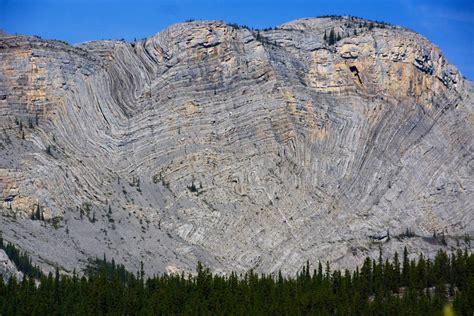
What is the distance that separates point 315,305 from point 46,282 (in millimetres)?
32394

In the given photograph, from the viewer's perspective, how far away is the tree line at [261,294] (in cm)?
17150

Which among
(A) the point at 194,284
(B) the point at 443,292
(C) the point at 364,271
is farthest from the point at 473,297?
(A) the point at 194,284

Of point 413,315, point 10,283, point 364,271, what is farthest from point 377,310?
point 10,283

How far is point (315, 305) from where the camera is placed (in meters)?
174

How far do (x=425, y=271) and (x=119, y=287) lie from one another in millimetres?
36471

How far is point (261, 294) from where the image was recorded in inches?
7116

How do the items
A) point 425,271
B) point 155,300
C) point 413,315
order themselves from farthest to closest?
point 425,271 → point 155,300 → point 413,315

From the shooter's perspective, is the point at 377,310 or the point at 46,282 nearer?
the point at 377,310

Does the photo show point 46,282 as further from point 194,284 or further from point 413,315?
point 413,315

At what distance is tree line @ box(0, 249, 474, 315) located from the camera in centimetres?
17150

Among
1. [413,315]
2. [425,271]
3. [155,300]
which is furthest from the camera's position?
[425,271]

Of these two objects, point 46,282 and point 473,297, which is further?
point 46,282

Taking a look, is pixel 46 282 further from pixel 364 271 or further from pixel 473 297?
pixel 473 297

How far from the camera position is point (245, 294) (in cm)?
17975
